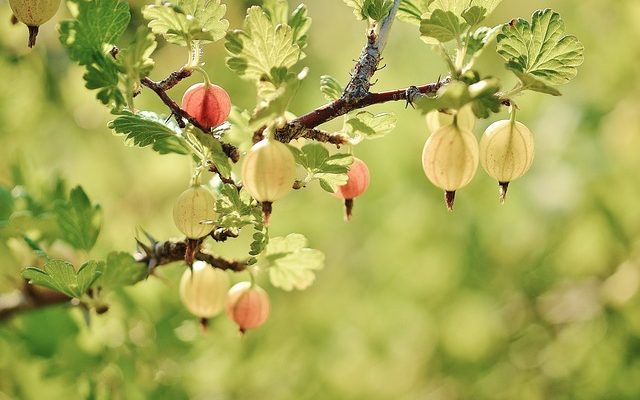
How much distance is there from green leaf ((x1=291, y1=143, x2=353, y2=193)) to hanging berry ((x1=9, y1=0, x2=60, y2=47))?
236 millimetres

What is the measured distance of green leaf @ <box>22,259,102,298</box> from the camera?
67 centimetres

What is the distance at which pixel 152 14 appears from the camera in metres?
0.57

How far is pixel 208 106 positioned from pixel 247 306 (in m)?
0.25

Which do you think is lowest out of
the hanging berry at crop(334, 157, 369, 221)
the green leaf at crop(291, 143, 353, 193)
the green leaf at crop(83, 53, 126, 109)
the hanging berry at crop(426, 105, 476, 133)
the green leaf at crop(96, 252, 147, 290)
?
the green leaf at crop(96, 252, 147, 290)

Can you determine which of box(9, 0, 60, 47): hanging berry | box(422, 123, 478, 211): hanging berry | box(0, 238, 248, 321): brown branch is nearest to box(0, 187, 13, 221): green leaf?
box(0, 238, 248, 321): brown branch

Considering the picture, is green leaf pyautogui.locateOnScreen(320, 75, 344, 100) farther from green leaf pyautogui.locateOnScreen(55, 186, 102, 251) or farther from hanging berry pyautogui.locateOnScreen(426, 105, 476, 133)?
green leaf pyautogui.locateOnScreen(55, 186, 102, 251)

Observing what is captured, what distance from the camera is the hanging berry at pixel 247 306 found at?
769 millimetres

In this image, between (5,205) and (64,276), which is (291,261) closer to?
(64,276)

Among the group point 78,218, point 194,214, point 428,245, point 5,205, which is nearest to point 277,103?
point 194,214

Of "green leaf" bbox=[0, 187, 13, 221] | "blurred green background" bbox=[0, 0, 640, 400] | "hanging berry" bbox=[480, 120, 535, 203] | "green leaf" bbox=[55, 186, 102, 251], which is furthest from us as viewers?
"blurred green background" bbox=[0, 0, 640, 400]

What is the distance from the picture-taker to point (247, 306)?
2.53 feet

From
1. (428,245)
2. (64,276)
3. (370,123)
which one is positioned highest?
(428,245)

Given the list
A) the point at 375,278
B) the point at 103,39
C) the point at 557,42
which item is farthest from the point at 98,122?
the point at 557,42

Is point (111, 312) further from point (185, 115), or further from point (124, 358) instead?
point (185, 115)
